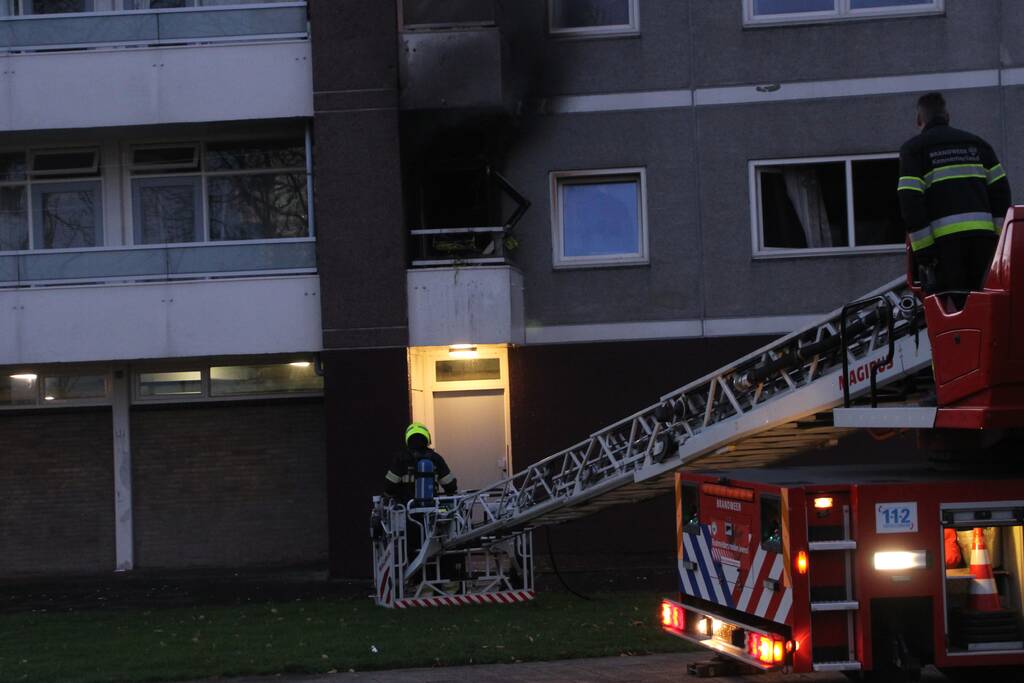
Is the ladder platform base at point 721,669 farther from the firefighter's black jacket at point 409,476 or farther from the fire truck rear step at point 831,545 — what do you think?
the firefighter's black jacket at point 409,476

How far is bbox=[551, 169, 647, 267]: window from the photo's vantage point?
16531 millimetres

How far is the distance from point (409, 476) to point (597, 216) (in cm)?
A: 462

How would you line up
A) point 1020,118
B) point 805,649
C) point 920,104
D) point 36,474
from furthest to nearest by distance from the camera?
point 36,474 < point 1020,118 < point 920,104 < point 805,649

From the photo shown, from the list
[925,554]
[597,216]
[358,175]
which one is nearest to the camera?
[925,554]

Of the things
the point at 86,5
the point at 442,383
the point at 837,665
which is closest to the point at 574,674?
the point at 837,665

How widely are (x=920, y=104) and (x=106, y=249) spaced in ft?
36.4

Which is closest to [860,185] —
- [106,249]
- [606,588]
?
[606,588]

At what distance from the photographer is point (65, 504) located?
58.4 feet

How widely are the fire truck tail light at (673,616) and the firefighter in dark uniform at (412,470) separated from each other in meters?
4.71

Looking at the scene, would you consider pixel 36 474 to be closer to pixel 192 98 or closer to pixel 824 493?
pixel 192 98

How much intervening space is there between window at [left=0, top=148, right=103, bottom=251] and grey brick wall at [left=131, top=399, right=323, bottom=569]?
2558mm

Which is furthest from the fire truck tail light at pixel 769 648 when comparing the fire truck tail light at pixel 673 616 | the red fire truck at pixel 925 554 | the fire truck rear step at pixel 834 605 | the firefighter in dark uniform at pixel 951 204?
the firefighter in dark uniform at pixel 951 204

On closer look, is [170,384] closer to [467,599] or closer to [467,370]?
[467,370]

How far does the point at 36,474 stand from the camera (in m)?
17.8
